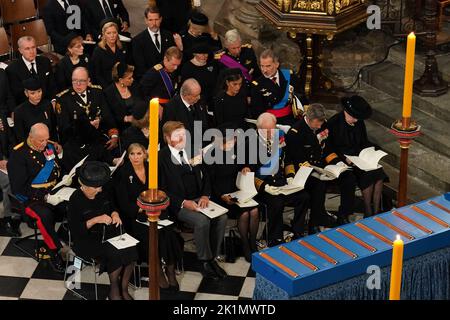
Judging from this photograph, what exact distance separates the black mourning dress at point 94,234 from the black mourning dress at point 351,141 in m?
2.59

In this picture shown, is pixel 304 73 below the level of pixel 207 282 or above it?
above

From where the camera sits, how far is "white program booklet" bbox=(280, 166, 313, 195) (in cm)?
1127

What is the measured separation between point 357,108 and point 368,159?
537 mm

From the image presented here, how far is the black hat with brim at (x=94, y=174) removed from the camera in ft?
33.9

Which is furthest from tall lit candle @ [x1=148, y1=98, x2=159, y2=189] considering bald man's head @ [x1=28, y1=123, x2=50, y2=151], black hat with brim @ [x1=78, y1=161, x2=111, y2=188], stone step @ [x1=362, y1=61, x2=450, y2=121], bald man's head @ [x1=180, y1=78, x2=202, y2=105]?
stone step @ [x1=362, y1=61, x2=450, y2=121]

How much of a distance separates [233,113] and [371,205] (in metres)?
1.72

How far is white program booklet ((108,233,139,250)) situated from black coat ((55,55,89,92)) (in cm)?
280

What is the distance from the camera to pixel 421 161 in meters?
12.4

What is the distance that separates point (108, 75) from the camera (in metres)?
13.0

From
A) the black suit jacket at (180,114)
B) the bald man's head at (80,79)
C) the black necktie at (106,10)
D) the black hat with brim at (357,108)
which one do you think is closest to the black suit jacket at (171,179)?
the black suit jacket at (180,114)

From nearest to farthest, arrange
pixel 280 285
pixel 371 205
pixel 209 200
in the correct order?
pixel 280 285 → pixel 209 200 → pixel 371 205

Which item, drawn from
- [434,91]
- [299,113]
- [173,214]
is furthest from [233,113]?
[434,91]

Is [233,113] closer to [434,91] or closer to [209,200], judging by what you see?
[209,200]

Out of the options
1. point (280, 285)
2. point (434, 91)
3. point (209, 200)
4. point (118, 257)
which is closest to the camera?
point (280, 285)
